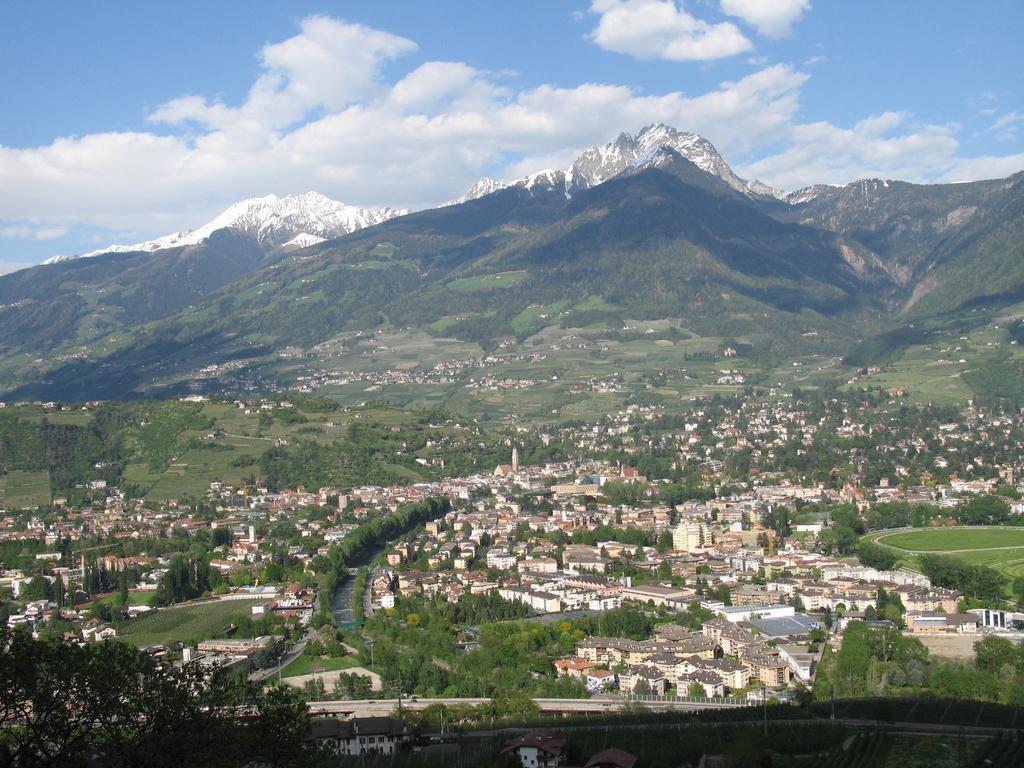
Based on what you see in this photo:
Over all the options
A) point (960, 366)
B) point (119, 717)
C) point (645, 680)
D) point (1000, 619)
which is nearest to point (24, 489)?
point (645, 680)

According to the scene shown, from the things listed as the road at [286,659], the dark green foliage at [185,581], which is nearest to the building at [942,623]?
the road at [286,659]

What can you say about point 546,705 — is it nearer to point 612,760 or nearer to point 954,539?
point 612,760

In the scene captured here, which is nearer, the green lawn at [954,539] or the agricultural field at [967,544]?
the agricultural field at [967,544]

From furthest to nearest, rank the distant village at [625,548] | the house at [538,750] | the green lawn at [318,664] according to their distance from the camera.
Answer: the distant village at [625,548], the green lawn at [318,664], the house at [538,750]

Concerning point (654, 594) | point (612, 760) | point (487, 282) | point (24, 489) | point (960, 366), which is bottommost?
point (654, 594)

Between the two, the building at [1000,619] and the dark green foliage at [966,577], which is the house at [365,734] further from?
the dark green foliage at [966,577]

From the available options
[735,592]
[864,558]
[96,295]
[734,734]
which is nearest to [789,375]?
[864,558]

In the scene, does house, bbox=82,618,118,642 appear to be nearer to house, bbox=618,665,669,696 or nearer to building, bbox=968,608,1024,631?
house, bbox=618,665,669,696
